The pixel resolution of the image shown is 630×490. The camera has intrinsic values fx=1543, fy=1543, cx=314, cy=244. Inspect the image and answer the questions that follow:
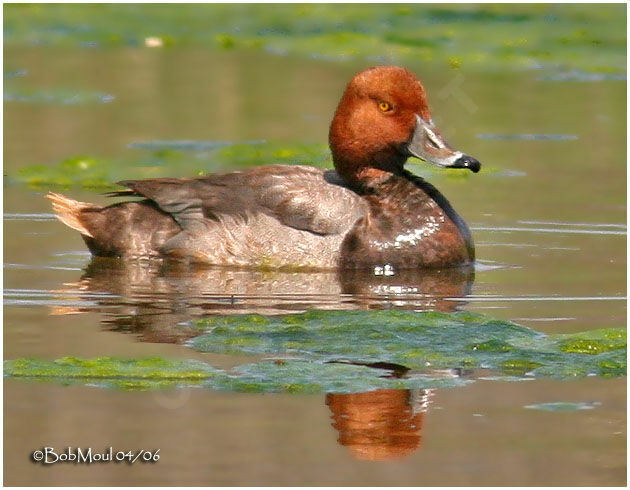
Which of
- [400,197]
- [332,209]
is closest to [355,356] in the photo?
[332,209]

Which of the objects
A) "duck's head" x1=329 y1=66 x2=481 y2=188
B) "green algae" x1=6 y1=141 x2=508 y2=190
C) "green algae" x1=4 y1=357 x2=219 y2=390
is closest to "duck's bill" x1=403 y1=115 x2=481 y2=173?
"duck's head" x1=329 y1=66 x2=481 y2=188

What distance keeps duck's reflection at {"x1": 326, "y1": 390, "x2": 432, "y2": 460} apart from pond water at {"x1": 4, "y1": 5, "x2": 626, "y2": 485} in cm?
1

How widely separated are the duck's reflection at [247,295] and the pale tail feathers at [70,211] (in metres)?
0.36

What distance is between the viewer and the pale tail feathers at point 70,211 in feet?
36.1

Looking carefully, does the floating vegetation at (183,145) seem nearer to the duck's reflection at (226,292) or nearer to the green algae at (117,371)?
the duck's reflection at (226,292)

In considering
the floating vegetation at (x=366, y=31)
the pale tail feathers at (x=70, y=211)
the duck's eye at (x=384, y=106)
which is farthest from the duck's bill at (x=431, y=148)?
the floating vegetation at (x=366, y=31)

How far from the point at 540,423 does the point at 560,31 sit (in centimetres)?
1636

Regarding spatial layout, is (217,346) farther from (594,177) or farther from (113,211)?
(594,177)

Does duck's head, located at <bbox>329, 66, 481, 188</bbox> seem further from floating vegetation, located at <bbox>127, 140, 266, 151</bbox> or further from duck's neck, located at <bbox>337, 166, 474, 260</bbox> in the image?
floating vegetation, located at <bbox>127, 140, 266, 151</bbox>

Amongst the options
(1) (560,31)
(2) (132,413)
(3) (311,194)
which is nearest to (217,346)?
(2) (132,413)

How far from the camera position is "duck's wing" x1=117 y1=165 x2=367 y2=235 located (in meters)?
10.4

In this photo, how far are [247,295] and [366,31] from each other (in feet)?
43.8

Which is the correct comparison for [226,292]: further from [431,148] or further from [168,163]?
[168,163]

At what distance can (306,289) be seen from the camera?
9.75 m
